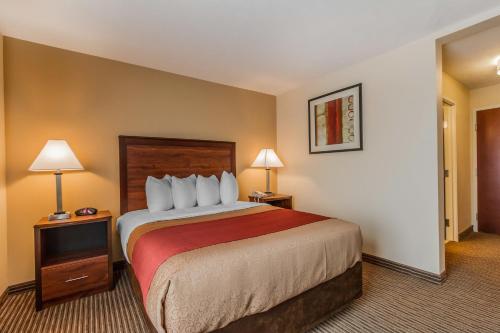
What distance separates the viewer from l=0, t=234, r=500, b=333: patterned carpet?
1.78 meters

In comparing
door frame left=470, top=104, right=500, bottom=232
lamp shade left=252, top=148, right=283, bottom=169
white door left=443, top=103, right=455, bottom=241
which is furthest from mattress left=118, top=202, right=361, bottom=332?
door frame left=470, top=104, right=500, bottom=232

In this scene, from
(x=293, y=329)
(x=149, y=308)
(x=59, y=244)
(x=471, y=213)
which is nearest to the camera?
(x=149, y=308)

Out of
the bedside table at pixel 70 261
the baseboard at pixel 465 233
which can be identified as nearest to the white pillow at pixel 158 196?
the bedside table at pixel 70 261

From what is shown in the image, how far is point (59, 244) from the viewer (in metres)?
2.48

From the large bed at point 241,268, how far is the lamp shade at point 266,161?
4.33 feet

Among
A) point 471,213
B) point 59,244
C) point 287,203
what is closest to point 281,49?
point 287,203

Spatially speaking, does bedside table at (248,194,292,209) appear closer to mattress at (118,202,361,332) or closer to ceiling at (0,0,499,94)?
mattress at (118,202,361,332)

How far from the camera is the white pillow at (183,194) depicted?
2.77 meters

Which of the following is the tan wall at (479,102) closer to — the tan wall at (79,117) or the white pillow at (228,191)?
the white pillow at (228,191)

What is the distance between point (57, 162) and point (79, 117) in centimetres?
68

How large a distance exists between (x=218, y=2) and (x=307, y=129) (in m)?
2.33

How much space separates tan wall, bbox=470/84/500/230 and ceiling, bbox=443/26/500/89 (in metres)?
0.18

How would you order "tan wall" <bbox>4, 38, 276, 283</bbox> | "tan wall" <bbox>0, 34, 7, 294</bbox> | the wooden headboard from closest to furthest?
"tan wall" <bbox>0, 34, 7, 294</bbox>, "tan wall" <bbox>4, 38, 276, 283</bbox>, the wooden headboard

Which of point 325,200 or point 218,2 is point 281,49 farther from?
point 325,200
